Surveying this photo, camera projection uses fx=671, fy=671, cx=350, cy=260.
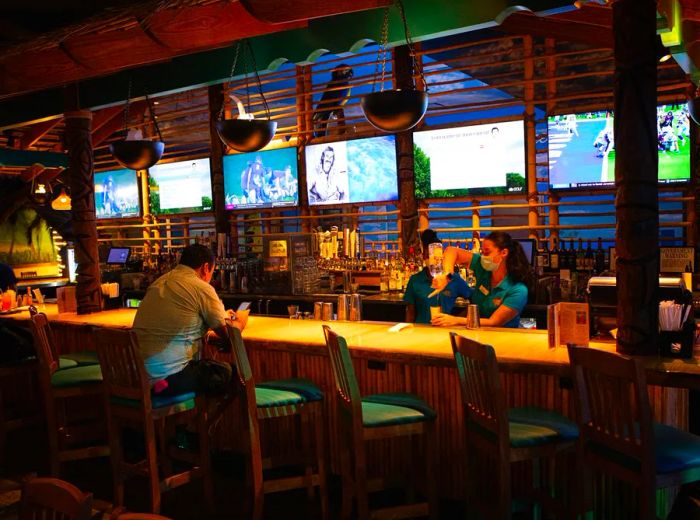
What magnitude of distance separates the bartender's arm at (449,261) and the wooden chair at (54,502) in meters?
3.12

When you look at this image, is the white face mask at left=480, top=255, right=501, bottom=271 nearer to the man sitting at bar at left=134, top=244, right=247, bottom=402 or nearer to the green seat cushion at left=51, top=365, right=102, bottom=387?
the man sitting at bar at left=134, top=244, right=247, bottom=402

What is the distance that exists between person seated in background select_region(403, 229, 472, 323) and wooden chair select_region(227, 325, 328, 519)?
1.68 meters

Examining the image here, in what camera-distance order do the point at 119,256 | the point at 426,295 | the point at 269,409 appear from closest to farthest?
the point at 269,409, the point at 426,295, the point at 119,256

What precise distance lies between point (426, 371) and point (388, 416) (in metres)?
0.70

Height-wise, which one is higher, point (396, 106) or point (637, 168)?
point (396, 106)

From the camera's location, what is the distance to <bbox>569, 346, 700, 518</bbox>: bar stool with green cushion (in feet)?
7.42

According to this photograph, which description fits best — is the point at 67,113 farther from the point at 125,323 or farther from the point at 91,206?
the point at 125,323

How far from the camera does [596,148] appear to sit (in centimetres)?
640

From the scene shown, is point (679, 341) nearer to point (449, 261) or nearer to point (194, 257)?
point (449, 261)

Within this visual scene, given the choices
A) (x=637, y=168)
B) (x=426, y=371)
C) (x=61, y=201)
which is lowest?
(x=426, y=371)

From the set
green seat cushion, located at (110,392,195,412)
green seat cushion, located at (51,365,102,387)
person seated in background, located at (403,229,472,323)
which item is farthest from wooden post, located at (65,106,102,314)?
person seated in background, located at (403,229,472,323)

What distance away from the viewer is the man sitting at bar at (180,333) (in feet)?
12.2

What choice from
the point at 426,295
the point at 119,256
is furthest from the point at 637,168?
the point at 119,256

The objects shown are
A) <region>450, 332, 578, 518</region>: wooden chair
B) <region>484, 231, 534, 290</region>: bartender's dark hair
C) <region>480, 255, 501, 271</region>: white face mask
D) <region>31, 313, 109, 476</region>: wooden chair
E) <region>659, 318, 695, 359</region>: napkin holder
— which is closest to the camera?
<region>450, 332, 578, 518</region>: wooden chair
